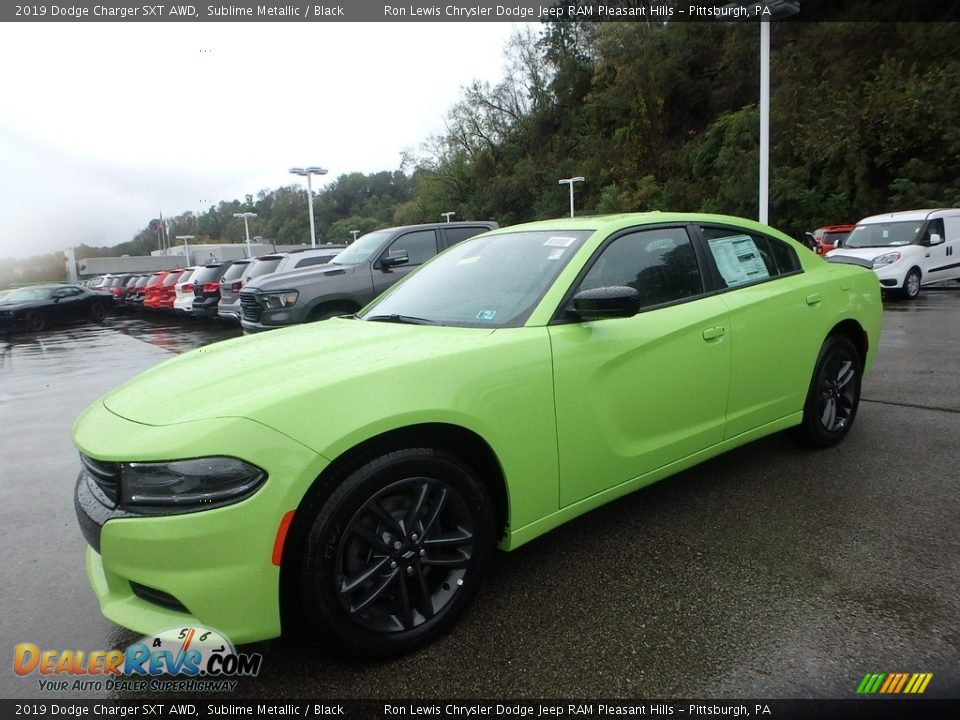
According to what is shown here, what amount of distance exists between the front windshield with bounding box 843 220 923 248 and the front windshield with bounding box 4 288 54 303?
21564 millimetres

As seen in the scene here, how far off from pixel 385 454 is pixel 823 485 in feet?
8.82

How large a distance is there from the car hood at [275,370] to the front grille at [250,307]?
659cm

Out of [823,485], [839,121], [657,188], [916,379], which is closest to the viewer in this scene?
[823,485]

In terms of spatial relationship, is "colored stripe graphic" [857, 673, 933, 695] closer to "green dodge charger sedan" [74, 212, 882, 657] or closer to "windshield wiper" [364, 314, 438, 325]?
"green dodge charger sedan" [74, 212, 882, 657]

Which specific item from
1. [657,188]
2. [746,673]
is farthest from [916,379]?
[657,188]

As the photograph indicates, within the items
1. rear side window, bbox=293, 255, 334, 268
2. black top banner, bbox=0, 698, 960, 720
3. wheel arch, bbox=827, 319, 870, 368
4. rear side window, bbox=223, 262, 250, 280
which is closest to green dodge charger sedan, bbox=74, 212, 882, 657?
black top banner, bbox=0, 698, 960, 720

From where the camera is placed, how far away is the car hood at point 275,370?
85.4 inches

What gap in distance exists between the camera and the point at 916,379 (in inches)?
243

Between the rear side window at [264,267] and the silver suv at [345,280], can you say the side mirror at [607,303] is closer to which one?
the silver suv at [345,280]

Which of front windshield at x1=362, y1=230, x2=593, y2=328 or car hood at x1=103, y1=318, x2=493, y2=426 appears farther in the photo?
front windshield at x1=362, y1=230, x2=593, y2=328

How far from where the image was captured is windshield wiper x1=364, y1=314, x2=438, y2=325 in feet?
10.1

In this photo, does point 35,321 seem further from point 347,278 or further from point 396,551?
point 396,551

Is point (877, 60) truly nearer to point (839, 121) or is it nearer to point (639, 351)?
point (839, 121)

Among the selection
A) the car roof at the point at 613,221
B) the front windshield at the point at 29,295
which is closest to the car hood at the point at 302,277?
the car roof at the point at 613,221
